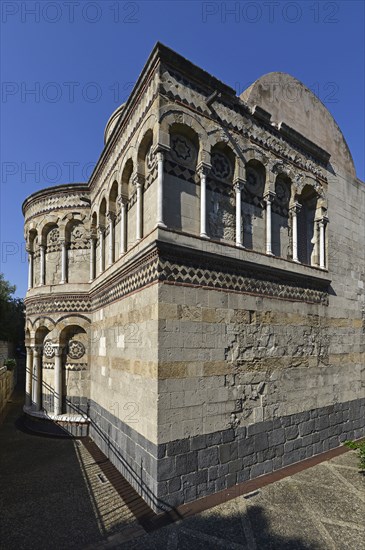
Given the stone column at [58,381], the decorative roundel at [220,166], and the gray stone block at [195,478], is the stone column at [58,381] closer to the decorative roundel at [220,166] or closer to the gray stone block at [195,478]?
the gray stone block at [195,478]

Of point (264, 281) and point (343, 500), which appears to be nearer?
point (343, 500)

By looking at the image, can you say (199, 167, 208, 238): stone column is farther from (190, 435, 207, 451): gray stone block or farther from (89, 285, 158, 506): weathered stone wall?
(190, 435, 207, 451): gray stone block

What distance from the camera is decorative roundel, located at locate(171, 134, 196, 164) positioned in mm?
5849

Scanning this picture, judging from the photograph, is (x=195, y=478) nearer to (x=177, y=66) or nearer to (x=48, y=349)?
(x=48, y=349)

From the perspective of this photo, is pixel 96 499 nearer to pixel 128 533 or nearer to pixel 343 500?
pixel 128 533

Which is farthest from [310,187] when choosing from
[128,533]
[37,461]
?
[37,461]

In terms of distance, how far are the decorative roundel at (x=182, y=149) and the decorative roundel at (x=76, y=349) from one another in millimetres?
6343

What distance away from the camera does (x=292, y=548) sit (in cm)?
419

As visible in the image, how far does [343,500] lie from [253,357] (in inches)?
107

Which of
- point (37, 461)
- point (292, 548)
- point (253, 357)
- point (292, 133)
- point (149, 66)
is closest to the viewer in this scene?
point (292, 548)

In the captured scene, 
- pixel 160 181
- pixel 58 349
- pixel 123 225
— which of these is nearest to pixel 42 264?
pixel 58 349

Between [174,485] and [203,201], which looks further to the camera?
[203,201]

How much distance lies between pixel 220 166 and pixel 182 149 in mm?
941

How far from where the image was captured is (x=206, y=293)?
5.71 m
